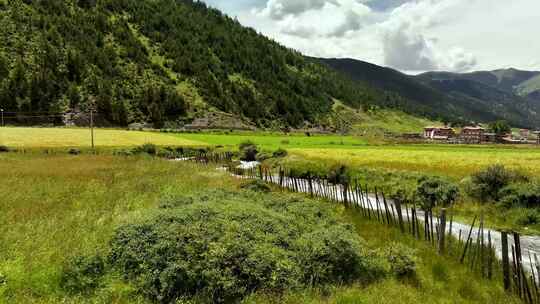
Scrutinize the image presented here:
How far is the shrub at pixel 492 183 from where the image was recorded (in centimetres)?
2534

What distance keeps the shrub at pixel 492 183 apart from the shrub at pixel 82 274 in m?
24.9

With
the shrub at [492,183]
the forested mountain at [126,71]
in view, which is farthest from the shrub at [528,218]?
the forested mountain at [126,71]

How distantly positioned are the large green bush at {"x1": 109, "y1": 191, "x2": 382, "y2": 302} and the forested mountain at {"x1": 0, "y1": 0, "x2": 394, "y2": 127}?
10158cm

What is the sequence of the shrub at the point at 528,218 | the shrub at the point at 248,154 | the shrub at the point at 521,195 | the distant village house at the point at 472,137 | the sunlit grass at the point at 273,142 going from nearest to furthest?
1. the shrub at the point at 528,218
2. the shrub at the point at 521,195
3. the shrub at the point at 248,154
4. the sunlit grass at the point at 273,142
5. the distant village house at the point at 472,137

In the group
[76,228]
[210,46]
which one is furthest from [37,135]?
[210,46]

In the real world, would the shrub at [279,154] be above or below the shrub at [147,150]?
below

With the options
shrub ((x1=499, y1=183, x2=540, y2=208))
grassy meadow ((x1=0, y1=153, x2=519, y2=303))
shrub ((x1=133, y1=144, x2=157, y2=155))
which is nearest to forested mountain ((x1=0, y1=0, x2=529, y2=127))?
shrub ((x1=133, y1=144, x2=157, y2=155))

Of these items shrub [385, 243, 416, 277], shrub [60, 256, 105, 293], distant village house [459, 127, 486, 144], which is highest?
distant village house [459, 127, 486, 144]

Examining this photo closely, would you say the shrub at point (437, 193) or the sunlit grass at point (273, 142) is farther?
the sunlit grass at point (273, 142)

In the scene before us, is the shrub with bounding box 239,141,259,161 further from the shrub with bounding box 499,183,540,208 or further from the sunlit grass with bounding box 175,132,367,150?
the shrub with bounding box 499,183,540,208

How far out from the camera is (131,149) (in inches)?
2215

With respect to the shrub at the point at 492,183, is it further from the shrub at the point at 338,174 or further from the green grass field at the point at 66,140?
the green grass field at the point at 66,140

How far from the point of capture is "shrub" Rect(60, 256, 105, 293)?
9.38 meters

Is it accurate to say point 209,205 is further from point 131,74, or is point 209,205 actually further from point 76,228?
point 131,74
